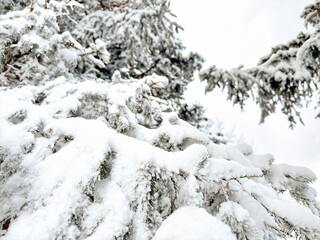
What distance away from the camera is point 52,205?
84 centimetres

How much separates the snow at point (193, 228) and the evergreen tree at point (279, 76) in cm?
325

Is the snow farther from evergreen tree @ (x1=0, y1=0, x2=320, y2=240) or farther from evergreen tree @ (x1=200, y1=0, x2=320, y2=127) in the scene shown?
evergreen tree @ (x1=200, y1=0, x2=320, y2=127)

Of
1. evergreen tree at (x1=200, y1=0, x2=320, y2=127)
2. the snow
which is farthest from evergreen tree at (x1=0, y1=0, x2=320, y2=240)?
evergreen tree at (x1=200, y1=0, x2=320, y2=127)

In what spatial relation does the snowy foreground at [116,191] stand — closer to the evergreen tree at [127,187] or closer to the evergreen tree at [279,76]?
the evergreen tree at [127,187]

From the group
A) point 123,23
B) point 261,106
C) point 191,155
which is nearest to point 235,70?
point 261,106

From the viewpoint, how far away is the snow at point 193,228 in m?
0.72

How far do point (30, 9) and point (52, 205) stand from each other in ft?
8.26

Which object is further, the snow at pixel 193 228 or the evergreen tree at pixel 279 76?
the evergreen tree at pixel 279 76

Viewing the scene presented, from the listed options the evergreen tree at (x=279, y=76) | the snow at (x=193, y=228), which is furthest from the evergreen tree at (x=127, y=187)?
the evergreen tree at (x=279, y=76)

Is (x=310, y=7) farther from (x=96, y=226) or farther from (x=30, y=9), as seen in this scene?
(x=96, y=226)

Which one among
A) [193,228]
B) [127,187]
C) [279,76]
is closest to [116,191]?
[127,187]

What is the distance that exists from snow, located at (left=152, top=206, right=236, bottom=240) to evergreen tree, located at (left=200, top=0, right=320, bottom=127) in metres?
3.25

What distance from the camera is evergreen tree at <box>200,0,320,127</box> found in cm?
335

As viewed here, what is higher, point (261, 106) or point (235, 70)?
point (235, 70)
